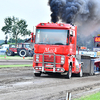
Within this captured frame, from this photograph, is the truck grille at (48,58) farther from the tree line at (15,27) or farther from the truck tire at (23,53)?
the tree line at (15,27)

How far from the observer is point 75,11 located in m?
22.4

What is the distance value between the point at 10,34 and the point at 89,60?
4333 cm

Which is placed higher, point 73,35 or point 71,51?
point 73,35

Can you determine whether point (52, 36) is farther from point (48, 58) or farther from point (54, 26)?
point (48, 58)

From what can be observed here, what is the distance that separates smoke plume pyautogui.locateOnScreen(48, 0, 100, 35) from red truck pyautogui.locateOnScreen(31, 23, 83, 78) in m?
7.45

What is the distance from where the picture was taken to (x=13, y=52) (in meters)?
44.9

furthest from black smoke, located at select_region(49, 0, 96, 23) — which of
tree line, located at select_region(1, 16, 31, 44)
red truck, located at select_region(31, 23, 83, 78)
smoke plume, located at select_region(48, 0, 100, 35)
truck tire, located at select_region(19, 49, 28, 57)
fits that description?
tree line, located at select_region(1, 16, 31, 44)

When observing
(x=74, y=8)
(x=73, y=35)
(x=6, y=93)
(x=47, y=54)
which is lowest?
(x=6, y=93)

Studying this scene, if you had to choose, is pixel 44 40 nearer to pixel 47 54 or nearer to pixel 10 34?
pixel 47 54

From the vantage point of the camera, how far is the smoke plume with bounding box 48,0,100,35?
73.3 feet

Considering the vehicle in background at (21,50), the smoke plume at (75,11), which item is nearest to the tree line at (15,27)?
the vehicle in background at (21,50)

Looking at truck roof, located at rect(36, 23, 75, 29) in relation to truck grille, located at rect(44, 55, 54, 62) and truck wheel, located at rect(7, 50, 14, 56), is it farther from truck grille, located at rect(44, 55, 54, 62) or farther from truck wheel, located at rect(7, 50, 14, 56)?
truck wheel, located at rect(7, 50, 14, 56)

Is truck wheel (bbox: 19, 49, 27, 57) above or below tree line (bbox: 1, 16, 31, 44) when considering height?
below

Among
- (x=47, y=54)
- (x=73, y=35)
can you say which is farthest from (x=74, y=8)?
(x=47, y=54)
